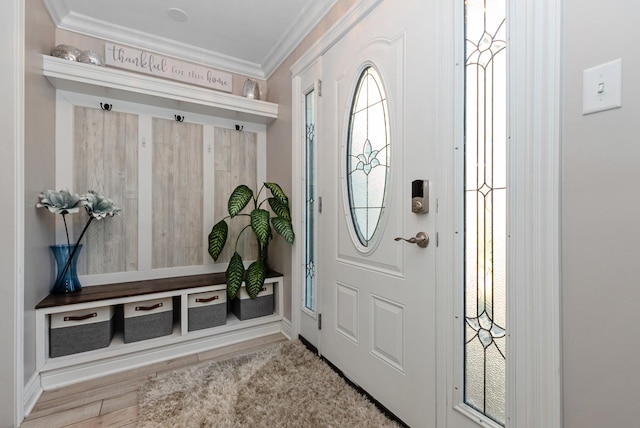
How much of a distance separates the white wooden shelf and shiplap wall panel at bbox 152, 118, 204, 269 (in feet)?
0.77

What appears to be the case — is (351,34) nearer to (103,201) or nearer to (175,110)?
(175,110)

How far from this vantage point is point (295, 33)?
2359 millimetres

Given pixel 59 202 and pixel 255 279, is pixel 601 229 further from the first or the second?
pixel 59 202

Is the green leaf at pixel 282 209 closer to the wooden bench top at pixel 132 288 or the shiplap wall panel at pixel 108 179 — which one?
the wooden bench top at pixel 132 288

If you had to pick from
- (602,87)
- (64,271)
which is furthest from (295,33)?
(64,271)

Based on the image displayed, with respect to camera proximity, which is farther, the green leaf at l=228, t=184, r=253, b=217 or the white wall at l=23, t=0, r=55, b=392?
the green leaf at l=228, t=184, r=253, b=217

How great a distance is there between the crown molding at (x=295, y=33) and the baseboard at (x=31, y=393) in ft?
9.48

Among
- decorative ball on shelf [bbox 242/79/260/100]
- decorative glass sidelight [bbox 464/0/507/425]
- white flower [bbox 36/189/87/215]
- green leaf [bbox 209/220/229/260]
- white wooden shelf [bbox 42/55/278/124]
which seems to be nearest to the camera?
decorative glass sidelight [bbox 464/0/507/425]

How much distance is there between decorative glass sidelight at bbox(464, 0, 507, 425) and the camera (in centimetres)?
108

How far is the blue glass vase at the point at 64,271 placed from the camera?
6.61 feet

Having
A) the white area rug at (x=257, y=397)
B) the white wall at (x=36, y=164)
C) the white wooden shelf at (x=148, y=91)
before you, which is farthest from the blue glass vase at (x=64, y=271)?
the white wooden shelf at (x=148, y=91)

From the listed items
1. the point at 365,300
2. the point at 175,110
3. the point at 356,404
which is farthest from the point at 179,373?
the point at 175,110

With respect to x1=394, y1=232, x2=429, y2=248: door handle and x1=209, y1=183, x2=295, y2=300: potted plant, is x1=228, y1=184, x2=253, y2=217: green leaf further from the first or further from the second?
x1=394, y1=232, x2=429, y2=248: door handle

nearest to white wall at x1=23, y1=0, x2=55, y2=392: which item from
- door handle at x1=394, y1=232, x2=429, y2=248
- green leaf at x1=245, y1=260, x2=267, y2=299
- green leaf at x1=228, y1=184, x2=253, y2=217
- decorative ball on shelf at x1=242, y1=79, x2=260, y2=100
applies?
green leaf at x1=228, y1=184, x2=253, y2=217
